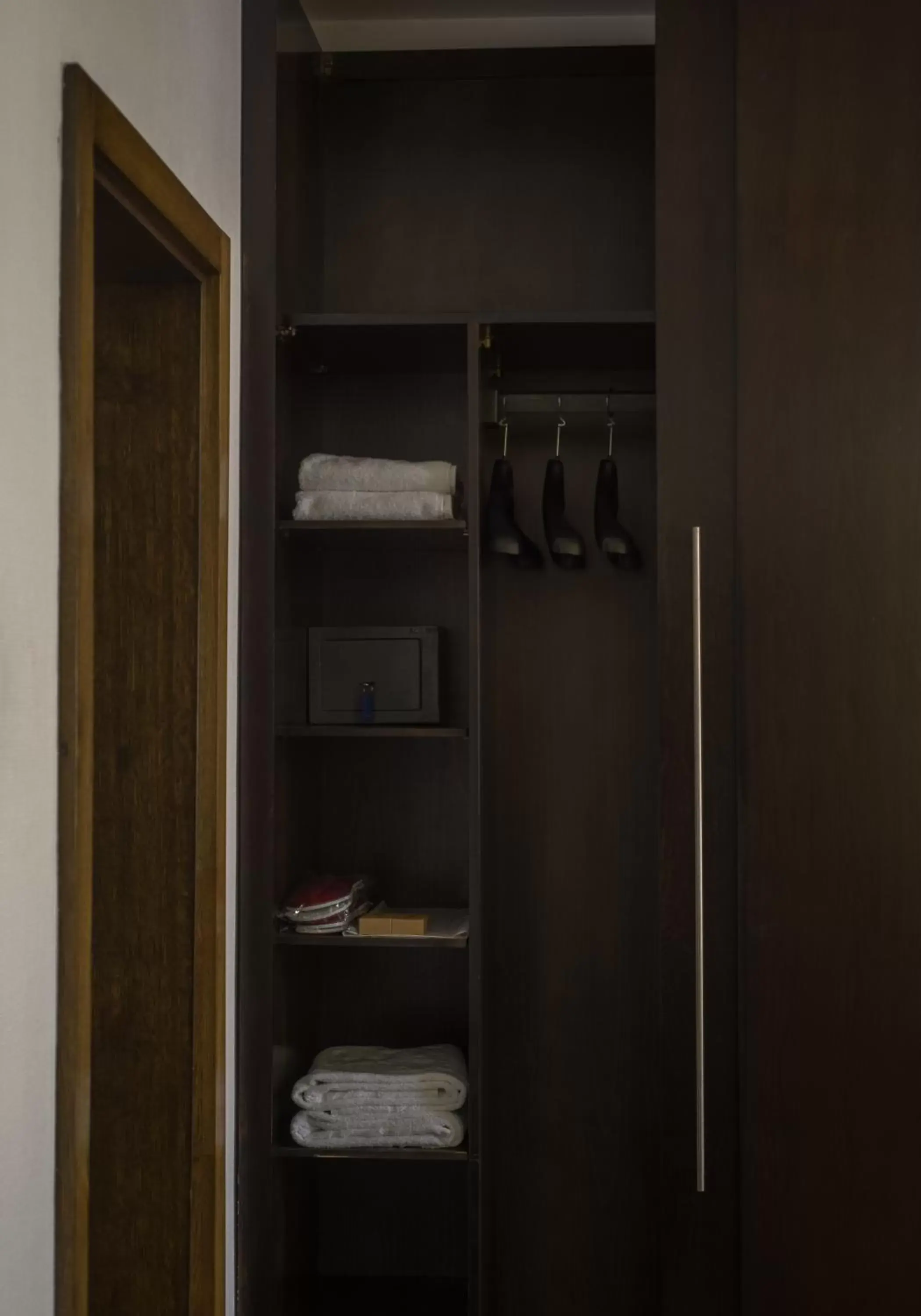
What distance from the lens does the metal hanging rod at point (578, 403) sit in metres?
2.54

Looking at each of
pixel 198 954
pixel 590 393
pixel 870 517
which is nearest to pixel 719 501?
pixel 870 517

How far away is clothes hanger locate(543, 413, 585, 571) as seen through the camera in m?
2.43

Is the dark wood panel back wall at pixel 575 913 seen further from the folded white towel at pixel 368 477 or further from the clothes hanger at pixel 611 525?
the folded white towel at pixel 368 477

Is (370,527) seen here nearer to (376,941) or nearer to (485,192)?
(376,941)

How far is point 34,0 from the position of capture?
130 cm

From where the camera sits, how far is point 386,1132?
221cm

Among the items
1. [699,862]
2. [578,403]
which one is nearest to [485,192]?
[578,403]

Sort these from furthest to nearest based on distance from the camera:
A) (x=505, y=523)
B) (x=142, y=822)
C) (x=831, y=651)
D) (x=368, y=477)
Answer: (x=505, y=523) → (x=368, y=477) → (x=831, y=651) → (x=142, y=822)

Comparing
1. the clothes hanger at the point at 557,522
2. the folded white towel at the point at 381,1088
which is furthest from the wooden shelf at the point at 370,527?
the folded white towel at the point at 381,1088

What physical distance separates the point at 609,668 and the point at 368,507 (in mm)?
627

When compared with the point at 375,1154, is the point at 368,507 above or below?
above

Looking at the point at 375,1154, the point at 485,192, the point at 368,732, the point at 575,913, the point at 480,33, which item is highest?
the point at 480,33

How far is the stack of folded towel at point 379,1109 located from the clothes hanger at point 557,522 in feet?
3.19

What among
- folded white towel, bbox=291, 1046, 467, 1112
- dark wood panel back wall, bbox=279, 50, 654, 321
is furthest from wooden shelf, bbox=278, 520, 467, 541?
folded white towel, bbox=291, 1046, 467, 1112
